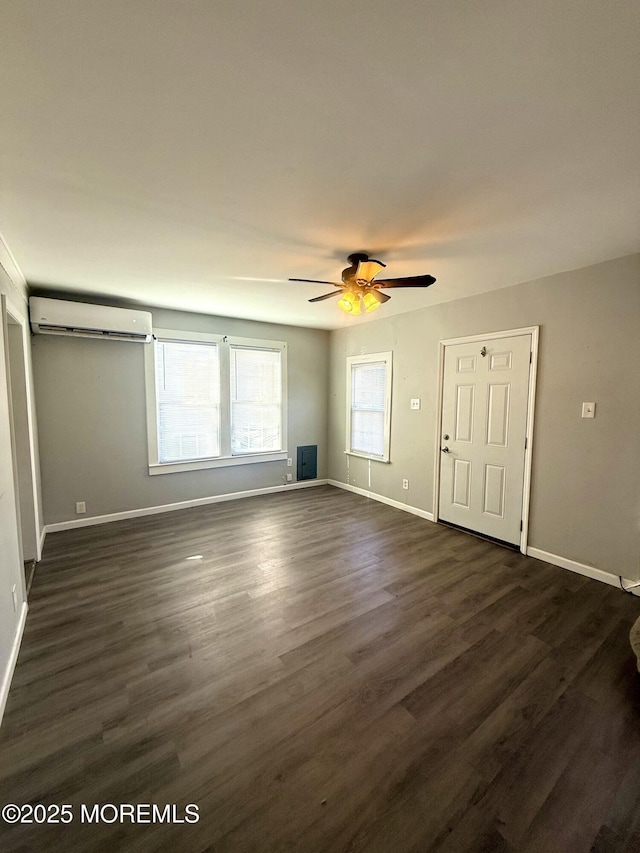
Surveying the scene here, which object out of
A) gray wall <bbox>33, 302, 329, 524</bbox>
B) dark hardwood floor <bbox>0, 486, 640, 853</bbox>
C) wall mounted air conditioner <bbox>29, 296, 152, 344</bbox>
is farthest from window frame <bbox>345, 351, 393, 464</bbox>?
wall mounted air conditioner <bbox>29, 296, 152, 344</bbox>

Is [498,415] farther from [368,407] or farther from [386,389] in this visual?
[368,407]

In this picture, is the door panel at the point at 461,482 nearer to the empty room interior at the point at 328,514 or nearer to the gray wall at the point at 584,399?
the empty room interior at the point at 328,514

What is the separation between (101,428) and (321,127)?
3.73 m

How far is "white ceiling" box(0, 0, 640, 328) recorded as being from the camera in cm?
94

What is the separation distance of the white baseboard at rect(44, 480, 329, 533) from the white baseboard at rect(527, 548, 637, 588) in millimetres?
3214

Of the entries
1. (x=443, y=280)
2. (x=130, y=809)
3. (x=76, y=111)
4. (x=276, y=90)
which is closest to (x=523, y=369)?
(x=443, y=280)

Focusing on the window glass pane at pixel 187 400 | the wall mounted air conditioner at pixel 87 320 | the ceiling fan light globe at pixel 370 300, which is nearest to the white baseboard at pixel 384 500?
the window glass pane at pixel 187 400

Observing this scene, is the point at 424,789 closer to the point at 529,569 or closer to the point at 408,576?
the point at 408,576

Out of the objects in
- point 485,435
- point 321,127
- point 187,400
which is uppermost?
point 321,127

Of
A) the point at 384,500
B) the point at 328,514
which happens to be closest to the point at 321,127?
the point at 328,514

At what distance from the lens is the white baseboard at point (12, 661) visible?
1.60 metres

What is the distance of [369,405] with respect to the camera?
4891mm

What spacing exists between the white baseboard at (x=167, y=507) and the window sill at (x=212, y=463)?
426mm

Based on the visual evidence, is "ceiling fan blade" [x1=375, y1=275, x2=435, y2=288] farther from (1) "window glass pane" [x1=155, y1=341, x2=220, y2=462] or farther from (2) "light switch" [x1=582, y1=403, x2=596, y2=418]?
(1) "window glass pane" [x1=155, y1=341, x2=220, y2=462]
